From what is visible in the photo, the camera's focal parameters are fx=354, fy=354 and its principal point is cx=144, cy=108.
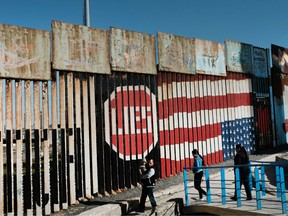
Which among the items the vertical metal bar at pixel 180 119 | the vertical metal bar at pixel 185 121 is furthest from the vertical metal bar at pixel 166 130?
the vertical metal bar at pixel 185 121

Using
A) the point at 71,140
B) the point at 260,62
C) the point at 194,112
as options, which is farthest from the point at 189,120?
the point at 260,62

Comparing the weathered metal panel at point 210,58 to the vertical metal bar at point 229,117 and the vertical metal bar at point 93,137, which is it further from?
the vertical metal bar at point 93,137

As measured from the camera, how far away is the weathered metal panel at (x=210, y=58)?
1423cm

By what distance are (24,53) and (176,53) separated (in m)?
5.90

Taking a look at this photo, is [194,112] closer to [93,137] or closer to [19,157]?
[93,137]

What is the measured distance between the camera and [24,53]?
9.12 m

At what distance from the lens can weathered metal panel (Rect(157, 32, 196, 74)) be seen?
496 inches

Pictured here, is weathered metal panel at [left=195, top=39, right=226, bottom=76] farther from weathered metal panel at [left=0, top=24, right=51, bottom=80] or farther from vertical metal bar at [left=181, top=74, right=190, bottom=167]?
weathered metal panel at [left=0, top=24, right=51, bottom=80]

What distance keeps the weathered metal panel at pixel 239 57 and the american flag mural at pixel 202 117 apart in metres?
0.34

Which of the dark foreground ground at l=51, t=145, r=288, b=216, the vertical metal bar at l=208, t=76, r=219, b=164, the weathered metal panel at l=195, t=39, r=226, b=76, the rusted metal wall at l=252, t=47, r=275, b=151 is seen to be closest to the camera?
the dark foreground ground at l=51, t=145, r=288, b=216

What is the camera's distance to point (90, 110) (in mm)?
10445

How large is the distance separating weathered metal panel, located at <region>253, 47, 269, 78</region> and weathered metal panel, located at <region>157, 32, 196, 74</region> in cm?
555

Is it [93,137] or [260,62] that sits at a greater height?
[260,62]

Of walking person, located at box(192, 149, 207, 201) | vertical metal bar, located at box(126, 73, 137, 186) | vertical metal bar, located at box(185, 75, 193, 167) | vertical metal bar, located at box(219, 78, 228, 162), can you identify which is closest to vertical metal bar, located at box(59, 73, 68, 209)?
vertical metal bar, located at box(126, 73, 137, 186)
